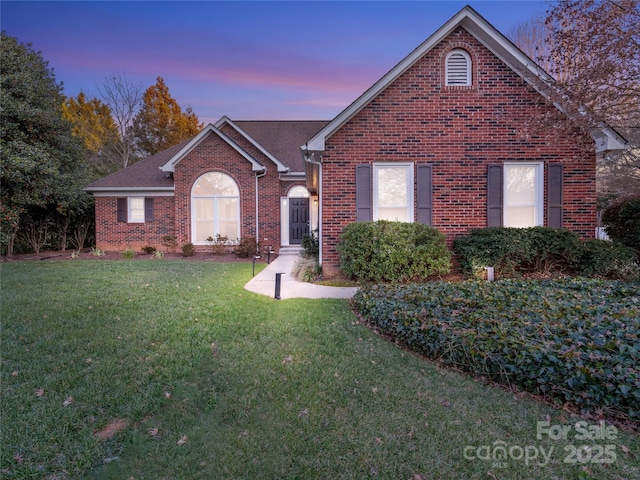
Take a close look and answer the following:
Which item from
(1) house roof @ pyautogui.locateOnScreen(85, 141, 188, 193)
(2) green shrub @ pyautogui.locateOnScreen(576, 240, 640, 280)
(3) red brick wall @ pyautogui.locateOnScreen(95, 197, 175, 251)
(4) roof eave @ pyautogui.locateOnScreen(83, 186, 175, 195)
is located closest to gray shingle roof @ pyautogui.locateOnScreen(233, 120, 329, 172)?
(1) house roof @ pyautogui.locateOnScreen(85, 141, 188, 193)

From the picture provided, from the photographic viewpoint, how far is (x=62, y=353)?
396 centimetres

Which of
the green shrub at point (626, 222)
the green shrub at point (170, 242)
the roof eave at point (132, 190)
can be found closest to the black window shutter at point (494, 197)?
the green shrub at point (626, 222)

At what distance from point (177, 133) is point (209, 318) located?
30.5 meters

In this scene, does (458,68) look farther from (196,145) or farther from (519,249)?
(196,145)

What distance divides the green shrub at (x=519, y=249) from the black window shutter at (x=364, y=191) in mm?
2438

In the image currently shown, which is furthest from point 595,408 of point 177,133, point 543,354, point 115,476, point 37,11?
point 177,133

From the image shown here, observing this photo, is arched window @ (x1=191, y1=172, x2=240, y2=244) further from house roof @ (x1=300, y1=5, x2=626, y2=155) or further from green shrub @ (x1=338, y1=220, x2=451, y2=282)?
green shrub @ (x1=338, y1=220, x2=451, y2=282)

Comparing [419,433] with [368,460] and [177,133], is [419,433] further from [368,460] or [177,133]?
[177,133]

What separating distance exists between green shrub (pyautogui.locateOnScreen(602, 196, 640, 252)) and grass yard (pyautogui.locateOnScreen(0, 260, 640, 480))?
8465 mm

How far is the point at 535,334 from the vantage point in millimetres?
3613

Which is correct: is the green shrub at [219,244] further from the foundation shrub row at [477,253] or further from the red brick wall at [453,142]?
the foundation shrub row at [477,253]

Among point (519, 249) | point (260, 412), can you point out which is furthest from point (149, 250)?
point (260, 412)

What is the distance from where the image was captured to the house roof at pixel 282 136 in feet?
52.4

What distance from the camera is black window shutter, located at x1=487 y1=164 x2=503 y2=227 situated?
887 centimetres
